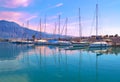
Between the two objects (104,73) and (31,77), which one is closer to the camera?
(31,77)

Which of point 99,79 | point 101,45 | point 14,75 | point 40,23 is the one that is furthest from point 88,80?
point 40,23

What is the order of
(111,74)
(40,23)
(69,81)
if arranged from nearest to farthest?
(69,81) → (111,74) → (40,23)

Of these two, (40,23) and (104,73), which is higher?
(40,23)

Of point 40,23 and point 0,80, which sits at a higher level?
point 40,23

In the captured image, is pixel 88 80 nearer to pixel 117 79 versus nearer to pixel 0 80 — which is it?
pixel 117 79

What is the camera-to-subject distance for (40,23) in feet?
335

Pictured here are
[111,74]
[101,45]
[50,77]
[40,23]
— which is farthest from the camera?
[40,23]

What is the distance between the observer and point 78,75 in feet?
82.5

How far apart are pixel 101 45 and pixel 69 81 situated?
4491 cm

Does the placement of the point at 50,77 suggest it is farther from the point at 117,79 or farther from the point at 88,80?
the point at 117,79

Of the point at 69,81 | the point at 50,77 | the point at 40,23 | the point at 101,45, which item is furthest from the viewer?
the point at 40,23

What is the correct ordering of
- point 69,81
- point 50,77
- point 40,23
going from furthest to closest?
point 40,23 → point 50,77 → point 69,81

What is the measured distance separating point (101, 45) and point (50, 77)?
43580 mm

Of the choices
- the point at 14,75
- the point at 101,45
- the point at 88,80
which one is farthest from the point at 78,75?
the point at 101,45
